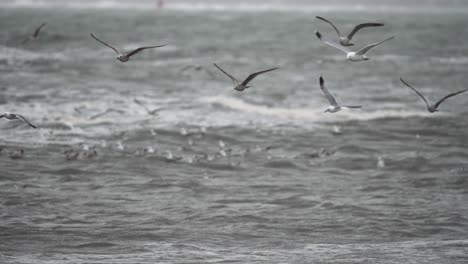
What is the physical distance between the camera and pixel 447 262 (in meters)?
9.95

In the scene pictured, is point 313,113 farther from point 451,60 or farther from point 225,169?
point 451,60

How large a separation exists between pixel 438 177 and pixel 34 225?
776cm

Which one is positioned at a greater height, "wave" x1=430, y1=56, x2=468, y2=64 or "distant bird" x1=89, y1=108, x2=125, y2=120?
A: "distant bird" x1=89, y1=108, x2=125, y2=120

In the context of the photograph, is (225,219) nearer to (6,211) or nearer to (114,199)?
(114,199)

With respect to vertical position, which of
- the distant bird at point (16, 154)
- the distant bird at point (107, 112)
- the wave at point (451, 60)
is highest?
the distant bird at point (16, 154)

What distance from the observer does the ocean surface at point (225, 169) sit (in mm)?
10742

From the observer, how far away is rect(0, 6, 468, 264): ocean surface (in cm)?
1074

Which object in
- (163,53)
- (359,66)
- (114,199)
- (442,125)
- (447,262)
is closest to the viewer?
(447,262)

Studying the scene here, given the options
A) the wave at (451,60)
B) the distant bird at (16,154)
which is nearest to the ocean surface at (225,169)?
the distant bird at (16,154)

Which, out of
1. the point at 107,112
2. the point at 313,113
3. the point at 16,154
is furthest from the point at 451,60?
the point at 16,154

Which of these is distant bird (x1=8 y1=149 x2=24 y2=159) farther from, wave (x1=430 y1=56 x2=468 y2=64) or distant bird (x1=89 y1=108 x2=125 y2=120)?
wave (x1=430 y1=56 x2=468 y2=64)

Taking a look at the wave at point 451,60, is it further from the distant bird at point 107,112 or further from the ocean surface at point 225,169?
the distant bird at point 107,112

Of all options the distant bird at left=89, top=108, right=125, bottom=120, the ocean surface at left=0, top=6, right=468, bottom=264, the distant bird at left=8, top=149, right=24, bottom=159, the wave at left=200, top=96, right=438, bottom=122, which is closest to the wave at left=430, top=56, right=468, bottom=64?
the ocean surface at left=0, top=6, right=468, bottom=264

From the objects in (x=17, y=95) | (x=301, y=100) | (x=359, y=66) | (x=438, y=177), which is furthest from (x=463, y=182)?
(x=359, y=66)
